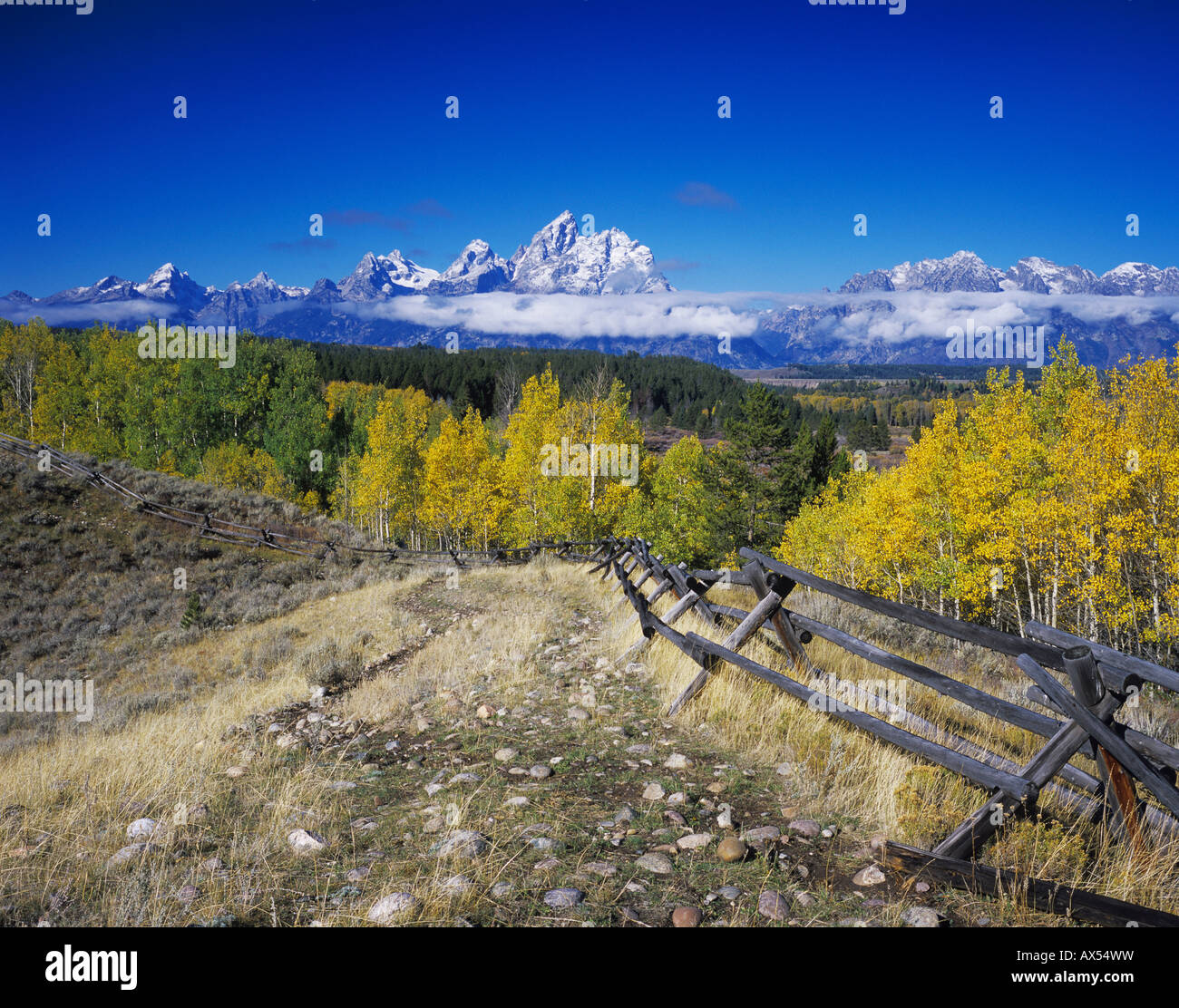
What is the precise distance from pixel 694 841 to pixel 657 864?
17.2 inches

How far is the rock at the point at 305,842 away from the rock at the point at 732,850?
9.48 feet

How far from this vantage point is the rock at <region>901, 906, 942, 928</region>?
346 cm

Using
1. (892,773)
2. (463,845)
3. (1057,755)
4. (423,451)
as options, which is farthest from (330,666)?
(423,451)

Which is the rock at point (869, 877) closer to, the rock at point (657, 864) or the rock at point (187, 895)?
the rock at point (657, 864)

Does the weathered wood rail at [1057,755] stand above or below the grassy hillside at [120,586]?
above

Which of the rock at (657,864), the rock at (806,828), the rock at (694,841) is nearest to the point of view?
the rock at (657,864)

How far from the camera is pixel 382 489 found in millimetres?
48094

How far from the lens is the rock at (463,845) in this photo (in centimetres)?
421

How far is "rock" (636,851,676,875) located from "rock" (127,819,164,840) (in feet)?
12.1

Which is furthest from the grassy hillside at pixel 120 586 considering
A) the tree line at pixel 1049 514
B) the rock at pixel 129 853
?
the tree line at pixel 1049 514

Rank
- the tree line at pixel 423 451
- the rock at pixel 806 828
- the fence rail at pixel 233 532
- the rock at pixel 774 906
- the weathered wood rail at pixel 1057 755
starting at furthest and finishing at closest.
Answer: the tree line at pixel 423 451 < the fence rail at pixel 233 532 < the rock at pixel 806 828 < the weathered wood rail at pixel 1057 755 < the rock at pixel 774 906

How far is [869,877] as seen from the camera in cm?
397

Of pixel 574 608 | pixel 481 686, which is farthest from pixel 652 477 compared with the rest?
pixel 481 686
